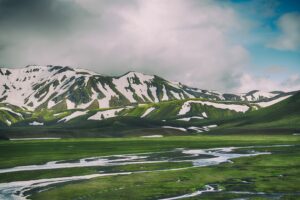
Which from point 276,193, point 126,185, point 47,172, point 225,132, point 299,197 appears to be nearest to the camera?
point 299,197

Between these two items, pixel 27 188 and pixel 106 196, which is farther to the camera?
pixel 27 188

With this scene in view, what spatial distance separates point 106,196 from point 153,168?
24.3 metres

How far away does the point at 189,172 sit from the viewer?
192 ft

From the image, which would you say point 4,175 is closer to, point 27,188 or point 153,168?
point 27,188

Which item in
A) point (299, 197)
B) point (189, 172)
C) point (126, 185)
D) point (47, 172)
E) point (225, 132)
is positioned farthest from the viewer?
point (225, 132)

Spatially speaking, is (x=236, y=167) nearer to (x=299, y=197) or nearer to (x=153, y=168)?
(x=153, y=168)

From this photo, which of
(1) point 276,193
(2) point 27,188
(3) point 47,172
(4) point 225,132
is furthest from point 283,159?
(4) point 225,132

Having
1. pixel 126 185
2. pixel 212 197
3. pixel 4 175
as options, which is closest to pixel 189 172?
pixel 126 185

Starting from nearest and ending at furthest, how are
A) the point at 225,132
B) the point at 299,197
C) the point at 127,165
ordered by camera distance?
the point at 299,197, the point at 127,165, the point at 225,132

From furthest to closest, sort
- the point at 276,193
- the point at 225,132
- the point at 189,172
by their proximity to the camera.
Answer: the point at 225,132, the point at 189,172, the point at 276,193

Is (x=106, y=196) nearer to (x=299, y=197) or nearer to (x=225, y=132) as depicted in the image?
(x=299, y=197)

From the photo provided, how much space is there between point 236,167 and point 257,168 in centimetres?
337

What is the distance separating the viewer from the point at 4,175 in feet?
200

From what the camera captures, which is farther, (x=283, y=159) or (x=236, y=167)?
(x=283, y=159)
